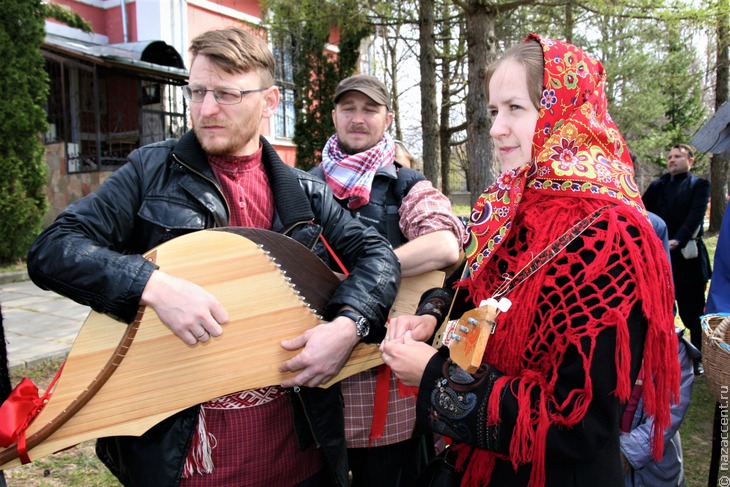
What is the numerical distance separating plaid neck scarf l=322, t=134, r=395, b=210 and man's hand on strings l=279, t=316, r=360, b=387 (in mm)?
991

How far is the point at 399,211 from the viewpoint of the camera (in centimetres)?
265

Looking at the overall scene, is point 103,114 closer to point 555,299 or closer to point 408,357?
point 408,357

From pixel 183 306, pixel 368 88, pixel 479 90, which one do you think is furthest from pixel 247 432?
pixel 479 90

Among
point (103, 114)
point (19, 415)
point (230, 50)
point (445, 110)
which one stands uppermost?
point (445, 110)

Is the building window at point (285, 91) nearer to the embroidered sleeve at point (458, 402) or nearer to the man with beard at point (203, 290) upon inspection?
the man with beard at point (203, 290)

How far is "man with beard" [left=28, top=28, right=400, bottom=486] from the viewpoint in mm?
1481

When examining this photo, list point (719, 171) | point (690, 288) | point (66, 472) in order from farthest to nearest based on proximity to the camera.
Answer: point (719, 171), point (690, 288), point (66, 472)

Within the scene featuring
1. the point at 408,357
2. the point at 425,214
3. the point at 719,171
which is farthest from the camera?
the point at 719,171

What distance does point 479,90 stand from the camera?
6.22 meters

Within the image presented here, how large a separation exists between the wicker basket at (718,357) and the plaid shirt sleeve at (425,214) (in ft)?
3.60

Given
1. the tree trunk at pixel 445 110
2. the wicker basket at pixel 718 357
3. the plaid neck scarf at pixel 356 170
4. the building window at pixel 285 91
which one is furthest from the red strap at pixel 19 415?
the building window at pixel 285 91

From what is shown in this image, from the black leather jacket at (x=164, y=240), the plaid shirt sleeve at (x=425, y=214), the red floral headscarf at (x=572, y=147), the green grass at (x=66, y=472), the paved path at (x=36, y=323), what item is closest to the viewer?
the red floral headscarf at (x=572, y=147)

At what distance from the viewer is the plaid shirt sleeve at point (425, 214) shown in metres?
Result: 2.55

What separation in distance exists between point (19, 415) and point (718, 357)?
7.51 feet
